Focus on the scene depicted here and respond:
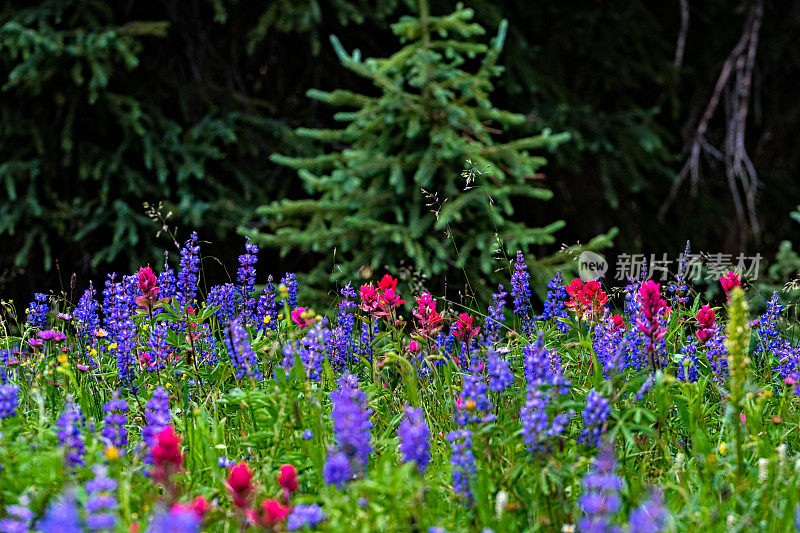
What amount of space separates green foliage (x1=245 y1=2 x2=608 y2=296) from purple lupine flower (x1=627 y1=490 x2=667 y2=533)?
253 centimetres

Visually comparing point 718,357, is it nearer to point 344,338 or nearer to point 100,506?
point 344,338

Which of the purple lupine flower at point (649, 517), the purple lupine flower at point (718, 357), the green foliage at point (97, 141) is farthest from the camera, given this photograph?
the green foliage at point (97, 141)

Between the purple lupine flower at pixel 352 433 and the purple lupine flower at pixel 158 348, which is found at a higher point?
the purple lupine flower at pixel 158 348

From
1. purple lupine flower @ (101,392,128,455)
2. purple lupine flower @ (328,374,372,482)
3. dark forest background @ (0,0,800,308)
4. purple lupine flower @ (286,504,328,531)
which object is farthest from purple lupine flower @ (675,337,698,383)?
dark forest background @ (0,0,800,308)

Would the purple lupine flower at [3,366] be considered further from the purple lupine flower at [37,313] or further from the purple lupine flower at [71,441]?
the purple lupine flower at [71,441]

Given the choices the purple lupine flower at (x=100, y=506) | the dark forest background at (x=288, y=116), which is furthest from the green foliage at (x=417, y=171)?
the purple lupine flower at (x=100, y=506)

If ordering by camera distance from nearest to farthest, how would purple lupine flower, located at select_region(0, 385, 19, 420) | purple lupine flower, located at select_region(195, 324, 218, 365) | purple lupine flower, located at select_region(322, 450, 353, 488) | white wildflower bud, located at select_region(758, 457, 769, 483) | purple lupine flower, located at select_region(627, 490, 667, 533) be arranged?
purple lupine flower, located at select_region(627, 490, 667, 533), purple lupine flower, located at select_region(322, 450, 353, 488), white wildflower bud, located at select_region(758, 457, 769, 483), purple lupine flower, located at select_region(0, 385, 19, 420), purple lupine flower, located at select_region(195, 324, 218, 365)

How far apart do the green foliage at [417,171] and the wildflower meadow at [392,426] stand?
1337 millimetres

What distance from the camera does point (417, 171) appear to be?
170 inches

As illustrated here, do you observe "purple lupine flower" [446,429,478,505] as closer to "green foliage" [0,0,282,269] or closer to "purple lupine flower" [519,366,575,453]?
"purple lupine flower" [519,366,575,453]

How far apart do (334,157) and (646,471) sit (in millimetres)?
2853

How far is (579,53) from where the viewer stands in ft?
20.8

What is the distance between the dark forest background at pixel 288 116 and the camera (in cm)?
508

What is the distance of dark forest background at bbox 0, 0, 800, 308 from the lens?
16.7 ft
